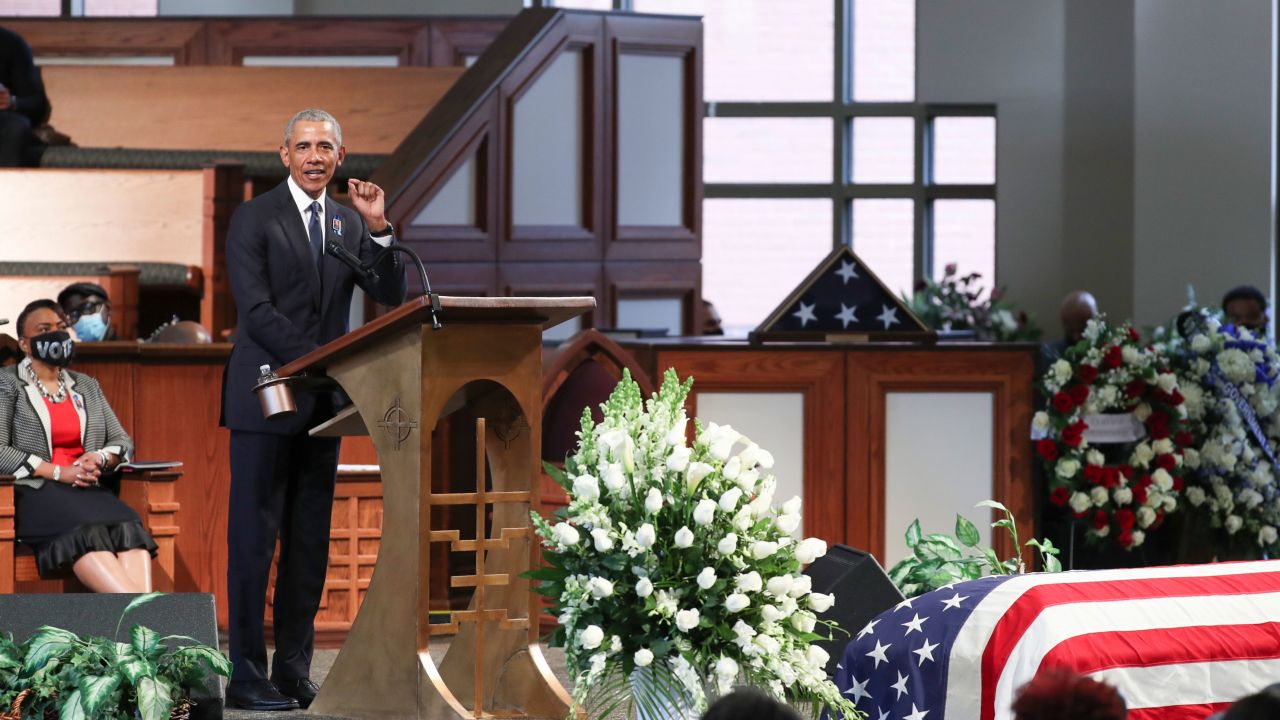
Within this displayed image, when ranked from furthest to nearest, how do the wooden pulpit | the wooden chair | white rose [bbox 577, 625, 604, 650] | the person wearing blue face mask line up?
the person wearing blue face mask
the wooden chair
the wooden pulpit
white rose [bbox 577, 625, 604, 650]

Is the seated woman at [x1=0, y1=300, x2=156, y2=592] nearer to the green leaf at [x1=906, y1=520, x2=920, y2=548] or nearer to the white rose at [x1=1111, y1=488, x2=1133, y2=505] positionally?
the green leaf at [x1=906, y1=520, x2=920, y2=548]

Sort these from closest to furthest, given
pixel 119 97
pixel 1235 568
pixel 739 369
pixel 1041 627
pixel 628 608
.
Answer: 1. pixel 628 608
2. pixel 1041 627
3. pixel 1235 568
4. pixel 739 369
5. pixel 119 97

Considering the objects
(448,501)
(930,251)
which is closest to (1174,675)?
(448,501)

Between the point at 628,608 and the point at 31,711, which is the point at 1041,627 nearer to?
the point at 628,608

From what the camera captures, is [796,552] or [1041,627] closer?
[796,552]

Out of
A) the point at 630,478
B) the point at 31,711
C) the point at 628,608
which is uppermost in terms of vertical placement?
the point at 630,478

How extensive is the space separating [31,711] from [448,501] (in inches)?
35.7

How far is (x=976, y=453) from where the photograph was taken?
5605 millimetres

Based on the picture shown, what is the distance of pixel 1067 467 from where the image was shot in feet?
18.5

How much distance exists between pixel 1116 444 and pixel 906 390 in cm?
95

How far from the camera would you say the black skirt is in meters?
4.77

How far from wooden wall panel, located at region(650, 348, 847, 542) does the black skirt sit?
1.81 meters

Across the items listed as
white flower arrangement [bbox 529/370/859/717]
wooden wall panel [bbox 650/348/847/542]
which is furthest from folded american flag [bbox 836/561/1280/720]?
wooden wall panel [bbox 650/348/847/542]

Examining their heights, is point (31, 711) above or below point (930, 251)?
below
